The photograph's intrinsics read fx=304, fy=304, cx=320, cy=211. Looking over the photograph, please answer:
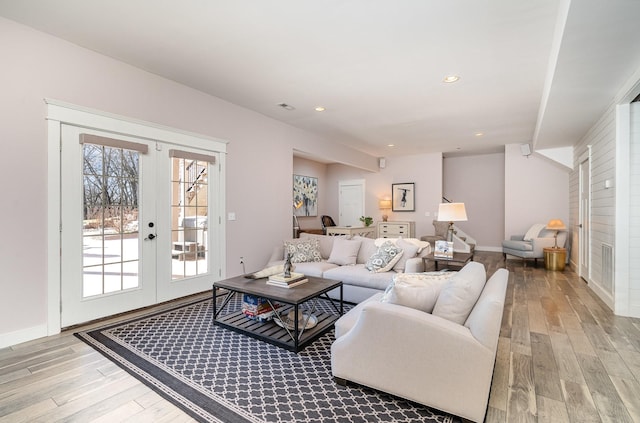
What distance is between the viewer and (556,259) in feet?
19.0

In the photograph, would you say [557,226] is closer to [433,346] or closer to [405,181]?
[405,181]

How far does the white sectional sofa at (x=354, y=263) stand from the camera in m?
3.63

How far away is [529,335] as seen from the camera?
2881 mm

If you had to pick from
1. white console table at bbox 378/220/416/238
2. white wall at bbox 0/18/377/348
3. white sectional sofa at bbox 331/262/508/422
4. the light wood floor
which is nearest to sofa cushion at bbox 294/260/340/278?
white wall at bbox 0/18/377/348

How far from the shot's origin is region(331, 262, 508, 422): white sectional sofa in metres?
1.61

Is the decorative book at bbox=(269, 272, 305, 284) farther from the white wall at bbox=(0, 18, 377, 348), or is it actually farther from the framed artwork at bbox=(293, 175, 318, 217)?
the framed artwork at bbox=(293, 175, 318, 217)

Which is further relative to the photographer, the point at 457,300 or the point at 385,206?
the point at 385,206

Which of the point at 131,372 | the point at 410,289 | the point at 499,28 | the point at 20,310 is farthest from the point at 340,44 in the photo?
the point at 20,310

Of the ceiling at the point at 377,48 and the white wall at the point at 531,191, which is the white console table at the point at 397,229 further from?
the ceiling at the point at 377,48

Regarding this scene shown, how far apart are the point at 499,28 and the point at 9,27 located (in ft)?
13.5

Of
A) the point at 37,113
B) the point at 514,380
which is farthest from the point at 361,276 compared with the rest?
the point at 37,113

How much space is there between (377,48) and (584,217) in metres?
4.73

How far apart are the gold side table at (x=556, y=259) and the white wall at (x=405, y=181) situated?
259 centimetres

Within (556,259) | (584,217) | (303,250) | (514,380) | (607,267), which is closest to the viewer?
(514,380)
